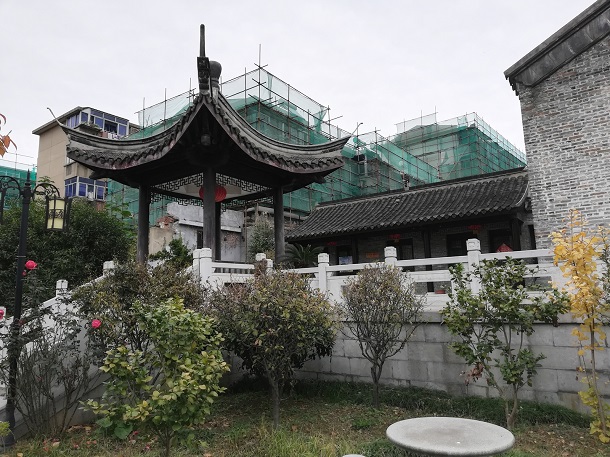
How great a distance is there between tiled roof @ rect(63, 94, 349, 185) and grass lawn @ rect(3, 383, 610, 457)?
173 inches

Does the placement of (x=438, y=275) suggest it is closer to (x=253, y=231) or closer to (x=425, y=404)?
(x=425, y=404)

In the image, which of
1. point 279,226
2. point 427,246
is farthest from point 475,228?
point 279,226

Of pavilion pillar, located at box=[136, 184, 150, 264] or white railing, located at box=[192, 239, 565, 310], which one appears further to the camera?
pavilion pillar, located at box=[136, 184, 150, 264]

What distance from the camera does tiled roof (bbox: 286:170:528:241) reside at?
470 inches

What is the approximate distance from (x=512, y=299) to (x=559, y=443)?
1712 mm

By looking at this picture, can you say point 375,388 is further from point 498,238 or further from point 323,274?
point 498,238

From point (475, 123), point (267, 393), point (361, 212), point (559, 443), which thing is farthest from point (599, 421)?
point (475, 123)

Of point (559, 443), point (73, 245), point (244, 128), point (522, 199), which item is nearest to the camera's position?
point (559, 443)

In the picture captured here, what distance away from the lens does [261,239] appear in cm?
1803

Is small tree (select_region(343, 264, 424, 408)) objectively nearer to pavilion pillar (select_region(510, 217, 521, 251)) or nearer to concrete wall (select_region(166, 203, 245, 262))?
pavilion pillar (select_region(510, 217, 521, 251))

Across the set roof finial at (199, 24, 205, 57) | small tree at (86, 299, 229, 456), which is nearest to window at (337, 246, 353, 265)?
roof finial at (199, 24, 205, 57)

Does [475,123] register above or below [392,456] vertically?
above

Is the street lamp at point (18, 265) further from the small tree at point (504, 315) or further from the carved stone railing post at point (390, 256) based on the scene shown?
the small tree at point (504, 315)

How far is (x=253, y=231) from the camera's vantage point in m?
18.8
